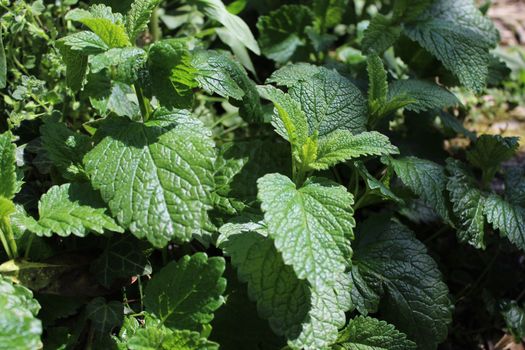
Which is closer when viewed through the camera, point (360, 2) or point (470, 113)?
point (470, 113)

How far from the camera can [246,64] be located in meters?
2.51

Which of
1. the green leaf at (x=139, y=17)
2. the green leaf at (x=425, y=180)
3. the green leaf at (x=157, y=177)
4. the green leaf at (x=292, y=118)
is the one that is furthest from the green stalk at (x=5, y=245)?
the green leaf at (x=425, y=180)

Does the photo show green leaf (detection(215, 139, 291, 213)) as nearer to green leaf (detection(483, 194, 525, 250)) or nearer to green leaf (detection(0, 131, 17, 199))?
green leaf (detection(0, 131, 17, 199))

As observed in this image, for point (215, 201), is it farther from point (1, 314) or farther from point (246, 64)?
point (246, 64)

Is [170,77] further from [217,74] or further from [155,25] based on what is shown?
[155,25]

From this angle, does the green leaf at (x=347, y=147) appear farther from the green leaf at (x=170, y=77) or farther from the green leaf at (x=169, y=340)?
the green leaf at (x=169, y=340)

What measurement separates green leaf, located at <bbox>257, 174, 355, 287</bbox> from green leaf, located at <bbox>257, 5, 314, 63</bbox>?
3.62 ft

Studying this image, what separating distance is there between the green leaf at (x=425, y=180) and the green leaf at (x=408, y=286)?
0.13 meters

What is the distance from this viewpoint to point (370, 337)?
1646 millimetres

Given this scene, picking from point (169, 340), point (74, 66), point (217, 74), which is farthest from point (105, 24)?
point (169, 340)

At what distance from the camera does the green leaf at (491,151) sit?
201cm

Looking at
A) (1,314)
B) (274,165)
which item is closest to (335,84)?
(274,165)

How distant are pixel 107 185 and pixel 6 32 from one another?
715 millimetres

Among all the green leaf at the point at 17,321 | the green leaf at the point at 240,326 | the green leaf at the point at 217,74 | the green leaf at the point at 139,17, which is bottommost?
the green leaf at the point at 240,326
